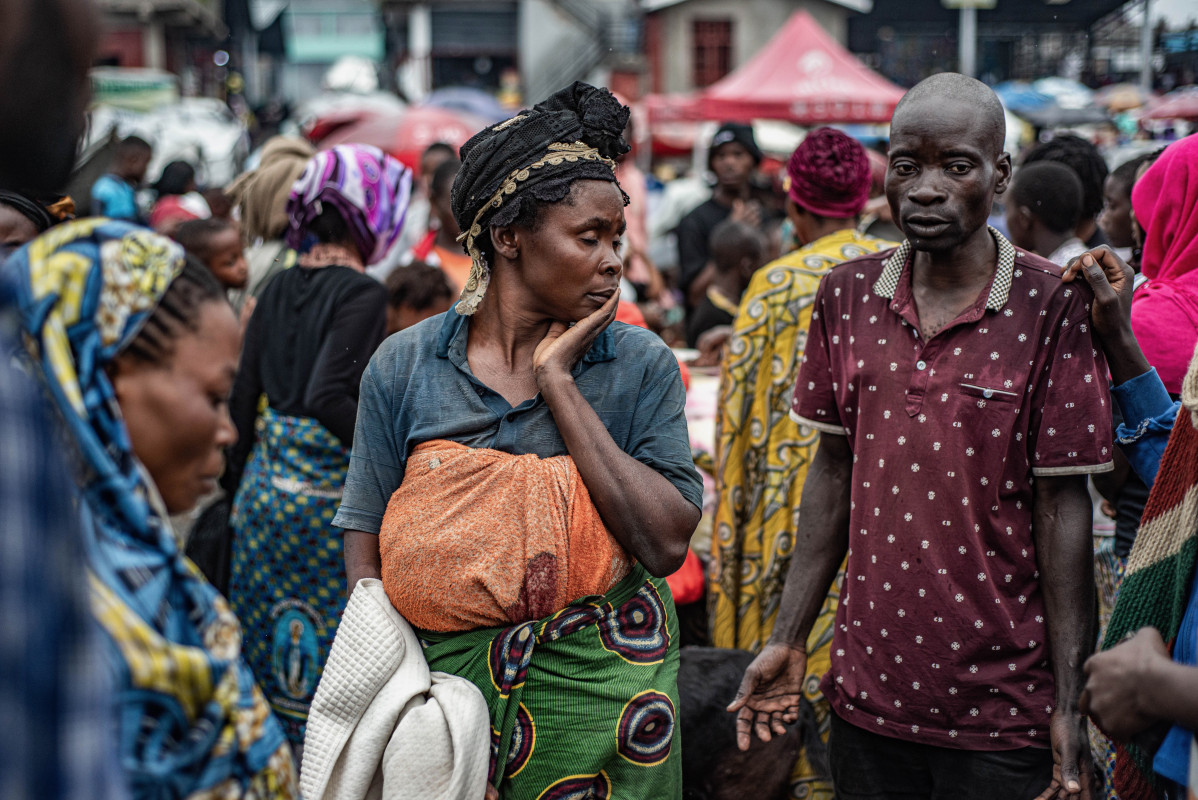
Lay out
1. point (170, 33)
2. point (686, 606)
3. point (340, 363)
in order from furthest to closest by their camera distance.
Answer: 1. point (170, 33)
2. point (686, 606)
3. point (340, 363)

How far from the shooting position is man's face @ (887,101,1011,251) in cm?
251

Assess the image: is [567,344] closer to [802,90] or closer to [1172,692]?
[1172,692]

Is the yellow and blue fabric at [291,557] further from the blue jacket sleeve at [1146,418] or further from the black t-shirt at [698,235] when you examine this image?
the black t-shirt at [698,235]

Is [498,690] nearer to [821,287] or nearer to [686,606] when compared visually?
[821,287]

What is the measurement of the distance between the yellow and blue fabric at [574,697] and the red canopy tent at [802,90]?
13435 millimetres

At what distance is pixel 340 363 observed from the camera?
3764 millimetres

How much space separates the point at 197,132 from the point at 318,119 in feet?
20.7

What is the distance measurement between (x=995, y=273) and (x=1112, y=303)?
261 millimetres

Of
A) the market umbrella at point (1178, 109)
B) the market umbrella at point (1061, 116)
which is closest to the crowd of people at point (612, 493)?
the market umbrella at point (1178, 109)

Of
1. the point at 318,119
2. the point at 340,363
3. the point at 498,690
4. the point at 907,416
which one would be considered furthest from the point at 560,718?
the point at 318,119

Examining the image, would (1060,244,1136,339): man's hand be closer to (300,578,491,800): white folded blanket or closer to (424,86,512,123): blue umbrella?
(300,578,491,800): white folded blanket

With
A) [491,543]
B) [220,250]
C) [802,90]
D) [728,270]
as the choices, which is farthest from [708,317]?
[802,90]

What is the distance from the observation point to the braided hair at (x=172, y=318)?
1483 mm

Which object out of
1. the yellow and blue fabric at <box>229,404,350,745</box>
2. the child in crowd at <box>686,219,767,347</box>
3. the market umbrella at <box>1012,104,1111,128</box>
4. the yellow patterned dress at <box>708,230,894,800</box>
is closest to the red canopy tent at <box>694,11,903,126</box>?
the market umbrella at <box>1012,104,1111,128</box>
